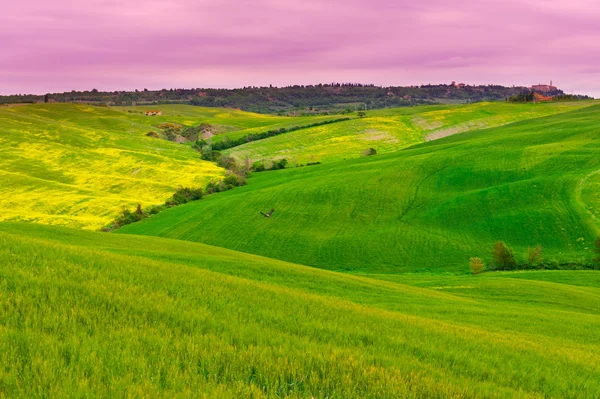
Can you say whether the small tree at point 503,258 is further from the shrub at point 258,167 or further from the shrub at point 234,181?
the shrub at point 258,167

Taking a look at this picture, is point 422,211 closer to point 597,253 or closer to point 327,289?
point 597,253

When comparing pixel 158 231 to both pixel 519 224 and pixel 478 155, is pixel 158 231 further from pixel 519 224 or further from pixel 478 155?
pixel 478 155

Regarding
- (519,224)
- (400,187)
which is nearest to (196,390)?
(519,224)

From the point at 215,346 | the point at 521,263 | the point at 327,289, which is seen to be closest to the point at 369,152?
the point at 521,263

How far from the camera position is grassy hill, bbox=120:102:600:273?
73.7 m

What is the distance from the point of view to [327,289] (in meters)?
22.3

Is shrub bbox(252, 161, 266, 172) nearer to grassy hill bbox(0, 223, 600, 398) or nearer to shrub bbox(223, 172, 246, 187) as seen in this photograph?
shrub bbox(223, 172, 246, 187)

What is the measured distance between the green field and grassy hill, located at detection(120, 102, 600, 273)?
478 millimetres

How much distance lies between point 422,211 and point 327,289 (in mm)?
72638

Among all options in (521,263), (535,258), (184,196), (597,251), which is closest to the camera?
(597,251)

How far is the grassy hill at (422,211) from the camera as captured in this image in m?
73.7

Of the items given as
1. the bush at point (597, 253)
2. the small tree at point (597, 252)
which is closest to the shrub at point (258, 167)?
the bush at point (597, 253)

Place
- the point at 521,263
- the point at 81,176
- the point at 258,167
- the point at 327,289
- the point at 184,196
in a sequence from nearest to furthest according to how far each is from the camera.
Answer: the point at 327,289
the point at 521,263
the point at 184,196
the point at 81,176
the point at 258,167

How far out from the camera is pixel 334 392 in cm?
603
